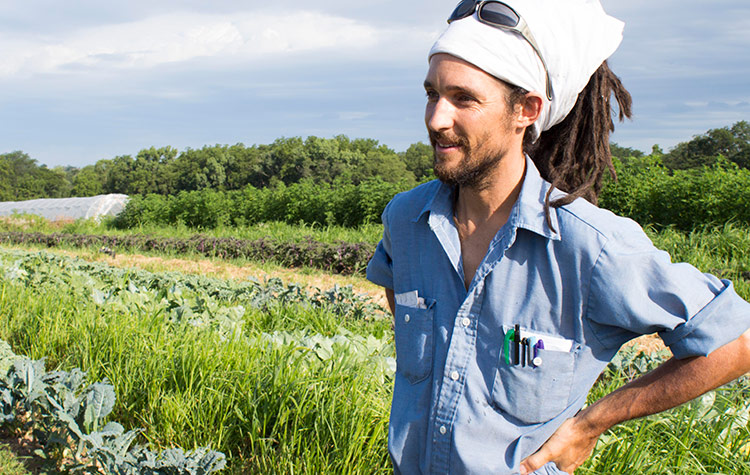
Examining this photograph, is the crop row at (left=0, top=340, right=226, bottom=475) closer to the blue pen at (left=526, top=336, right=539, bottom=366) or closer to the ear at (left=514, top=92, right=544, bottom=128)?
the blue pen at (left=526, top=336, right=539, bottom=366)

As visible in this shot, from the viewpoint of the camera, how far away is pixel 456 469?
1.43 m

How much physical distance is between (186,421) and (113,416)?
1.65ft

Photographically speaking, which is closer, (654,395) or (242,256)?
(654,395)

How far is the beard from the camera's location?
1447 mm

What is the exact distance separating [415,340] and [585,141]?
0.64m

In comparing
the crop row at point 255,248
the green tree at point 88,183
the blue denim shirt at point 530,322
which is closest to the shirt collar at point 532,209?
the blue denim shirt at point 530,322

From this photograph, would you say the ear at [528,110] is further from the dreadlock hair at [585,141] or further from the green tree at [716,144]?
the green tree at [716,144]

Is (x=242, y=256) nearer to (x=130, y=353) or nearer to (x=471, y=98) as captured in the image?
(x=130, y=353)

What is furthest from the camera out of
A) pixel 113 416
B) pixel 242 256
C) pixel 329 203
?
pixel 329 203

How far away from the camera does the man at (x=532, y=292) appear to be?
1.33m

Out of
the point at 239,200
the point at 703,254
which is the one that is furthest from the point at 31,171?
the point at 703,254

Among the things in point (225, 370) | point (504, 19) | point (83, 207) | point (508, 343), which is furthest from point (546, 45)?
point (83, 207)

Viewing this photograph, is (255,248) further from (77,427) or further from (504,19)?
(504,19)

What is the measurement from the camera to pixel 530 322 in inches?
55.4
